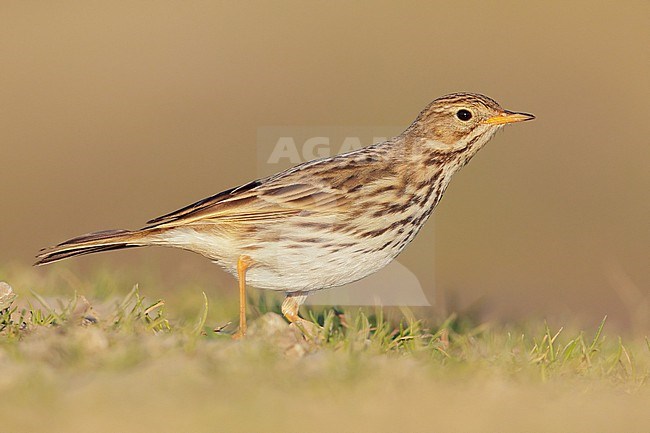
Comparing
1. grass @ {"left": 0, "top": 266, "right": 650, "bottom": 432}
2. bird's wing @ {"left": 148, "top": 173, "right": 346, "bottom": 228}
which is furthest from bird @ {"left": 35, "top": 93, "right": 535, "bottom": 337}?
Result: grass @ {"left": 0, "top": 266, "right": 650, "bottom": 432}

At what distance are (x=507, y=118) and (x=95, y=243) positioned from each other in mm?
3697

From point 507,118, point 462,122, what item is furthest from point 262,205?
point 507,118

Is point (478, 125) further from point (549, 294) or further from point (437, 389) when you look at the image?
point (549, 294)

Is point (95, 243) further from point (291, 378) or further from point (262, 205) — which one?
point (291, 378)

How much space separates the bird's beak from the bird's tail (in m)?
3.14

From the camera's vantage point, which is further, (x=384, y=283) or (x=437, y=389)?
(x=384, y=283)

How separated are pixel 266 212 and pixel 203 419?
3.17 meters

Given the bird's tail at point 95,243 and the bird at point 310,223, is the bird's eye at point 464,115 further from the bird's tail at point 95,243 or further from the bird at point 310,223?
the bird's tail at point 95,243

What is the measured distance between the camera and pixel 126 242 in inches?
352

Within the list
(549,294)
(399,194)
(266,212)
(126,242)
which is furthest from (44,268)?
(549,294)

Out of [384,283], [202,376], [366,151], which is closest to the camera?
[202,376]

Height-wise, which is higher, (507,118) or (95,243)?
(507,118)

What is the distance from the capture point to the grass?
19.8 ft

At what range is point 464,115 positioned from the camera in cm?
948
